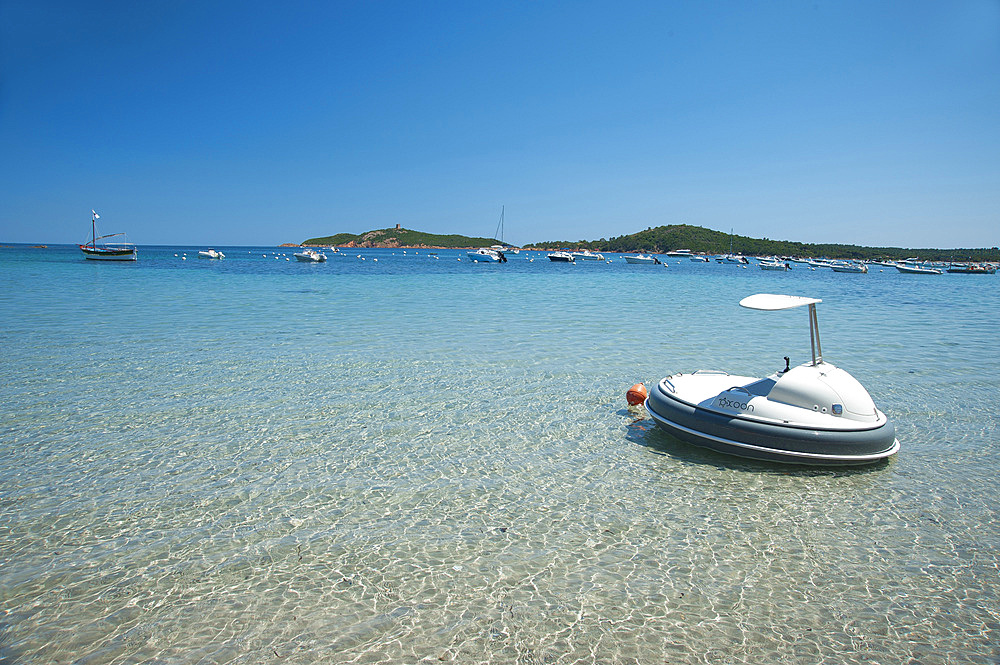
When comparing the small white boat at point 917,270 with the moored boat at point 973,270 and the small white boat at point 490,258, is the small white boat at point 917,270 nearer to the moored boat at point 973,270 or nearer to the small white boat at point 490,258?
the moored boat at point 973,270

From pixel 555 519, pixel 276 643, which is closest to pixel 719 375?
pixel 555 519

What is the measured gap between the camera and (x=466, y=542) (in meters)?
5.07

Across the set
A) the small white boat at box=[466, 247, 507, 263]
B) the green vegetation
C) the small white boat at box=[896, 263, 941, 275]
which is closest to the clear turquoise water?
the small white boat at box=[466, 247, 507, 263]

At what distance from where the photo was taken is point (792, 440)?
6.49 meters

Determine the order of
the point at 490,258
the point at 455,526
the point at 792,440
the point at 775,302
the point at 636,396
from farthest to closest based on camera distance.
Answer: the point at 490,258 < the point at 636,396 < the point at 775,302 < the point at 792,440 < the point at 455,526

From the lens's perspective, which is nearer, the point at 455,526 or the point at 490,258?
the point at 455,526

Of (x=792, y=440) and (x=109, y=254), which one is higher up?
(x=109, y=254)

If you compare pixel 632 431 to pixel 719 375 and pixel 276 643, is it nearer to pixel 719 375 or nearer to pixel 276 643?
pixel 719 375

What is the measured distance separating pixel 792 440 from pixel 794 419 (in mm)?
260

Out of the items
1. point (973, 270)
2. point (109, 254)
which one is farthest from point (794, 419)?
point (973, 270)

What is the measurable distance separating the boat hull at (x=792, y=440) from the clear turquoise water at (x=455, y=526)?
24 centimetres

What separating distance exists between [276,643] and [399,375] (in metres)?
7.63

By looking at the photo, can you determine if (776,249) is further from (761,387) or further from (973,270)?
(761,387)

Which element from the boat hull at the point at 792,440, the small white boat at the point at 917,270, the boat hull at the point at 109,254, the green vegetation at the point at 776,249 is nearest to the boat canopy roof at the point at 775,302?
the boat hull at the point at 792,440
